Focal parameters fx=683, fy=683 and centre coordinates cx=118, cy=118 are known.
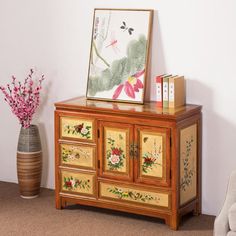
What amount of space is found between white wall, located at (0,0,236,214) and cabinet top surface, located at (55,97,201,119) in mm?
183

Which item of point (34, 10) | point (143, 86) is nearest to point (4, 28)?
point (34, 10)

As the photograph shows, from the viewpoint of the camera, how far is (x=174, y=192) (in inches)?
183

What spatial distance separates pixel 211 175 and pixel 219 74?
74cm

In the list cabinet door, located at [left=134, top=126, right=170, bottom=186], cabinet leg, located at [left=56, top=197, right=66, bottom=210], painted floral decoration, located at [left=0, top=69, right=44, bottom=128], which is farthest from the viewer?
painted floral decoration, located at [left=0, top=69, right=44, bottom=128]

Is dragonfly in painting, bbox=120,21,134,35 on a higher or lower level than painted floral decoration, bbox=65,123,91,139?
higher

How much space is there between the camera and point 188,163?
4816 millimetres

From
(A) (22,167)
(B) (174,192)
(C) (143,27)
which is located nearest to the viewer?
(B) (174,192)

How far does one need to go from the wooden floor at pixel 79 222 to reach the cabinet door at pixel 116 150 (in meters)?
0.32

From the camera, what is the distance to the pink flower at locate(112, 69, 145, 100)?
5.00 m

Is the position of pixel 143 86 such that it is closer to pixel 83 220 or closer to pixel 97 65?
pixel 97 65

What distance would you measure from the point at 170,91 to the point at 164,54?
347 mm

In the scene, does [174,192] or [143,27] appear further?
[143,27]

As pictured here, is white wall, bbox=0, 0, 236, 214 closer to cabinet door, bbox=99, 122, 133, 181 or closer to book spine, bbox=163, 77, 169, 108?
book spine, bbox=163, 77, 169, 108

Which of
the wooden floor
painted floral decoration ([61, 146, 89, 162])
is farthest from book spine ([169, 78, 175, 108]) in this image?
the wooden floor
